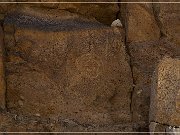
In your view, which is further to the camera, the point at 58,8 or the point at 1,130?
the point at 58,8

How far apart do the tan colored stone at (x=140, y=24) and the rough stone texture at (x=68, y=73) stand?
22cm

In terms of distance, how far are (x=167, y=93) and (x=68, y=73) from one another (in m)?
1.59

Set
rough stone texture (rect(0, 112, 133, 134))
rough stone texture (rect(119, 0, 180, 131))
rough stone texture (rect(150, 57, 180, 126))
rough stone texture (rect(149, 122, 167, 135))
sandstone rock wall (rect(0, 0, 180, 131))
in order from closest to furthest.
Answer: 1. rough stone texture (rect(150, 57, 180, 126))
2. rough stone texture (rect(149, 122, 167, 135))
3. rough stone texture (rect(0, 112, 133, 134))
4. sandstone rock wall (rect(0, 0, 180, 131))
5. rough stone texture (rect(119, 0, 180, 131))

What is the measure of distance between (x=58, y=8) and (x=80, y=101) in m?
1.57

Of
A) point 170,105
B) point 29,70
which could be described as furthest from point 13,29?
Result: point 170,105

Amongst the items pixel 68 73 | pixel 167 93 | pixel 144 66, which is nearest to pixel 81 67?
pixel 68 73

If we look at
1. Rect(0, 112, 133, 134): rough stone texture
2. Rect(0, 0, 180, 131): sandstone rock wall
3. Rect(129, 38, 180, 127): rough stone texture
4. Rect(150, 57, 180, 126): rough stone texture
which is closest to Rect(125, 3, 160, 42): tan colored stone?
Rect(0, 0, 180, 131): sandstone rock wall

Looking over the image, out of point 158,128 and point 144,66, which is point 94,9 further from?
point 158,128

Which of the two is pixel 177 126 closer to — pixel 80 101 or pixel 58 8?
pixel 80 101

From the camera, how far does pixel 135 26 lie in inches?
272

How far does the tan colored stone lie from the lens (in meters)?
6.89

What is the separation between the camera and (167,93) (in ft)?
18.2

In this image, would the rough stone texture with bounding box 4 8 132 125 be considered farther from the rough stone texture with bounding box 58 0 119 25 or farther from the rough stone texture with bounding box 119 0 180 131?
the rough stone texture with bounding box 58 0 119 25

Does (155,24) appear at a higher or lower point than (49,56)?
higher
